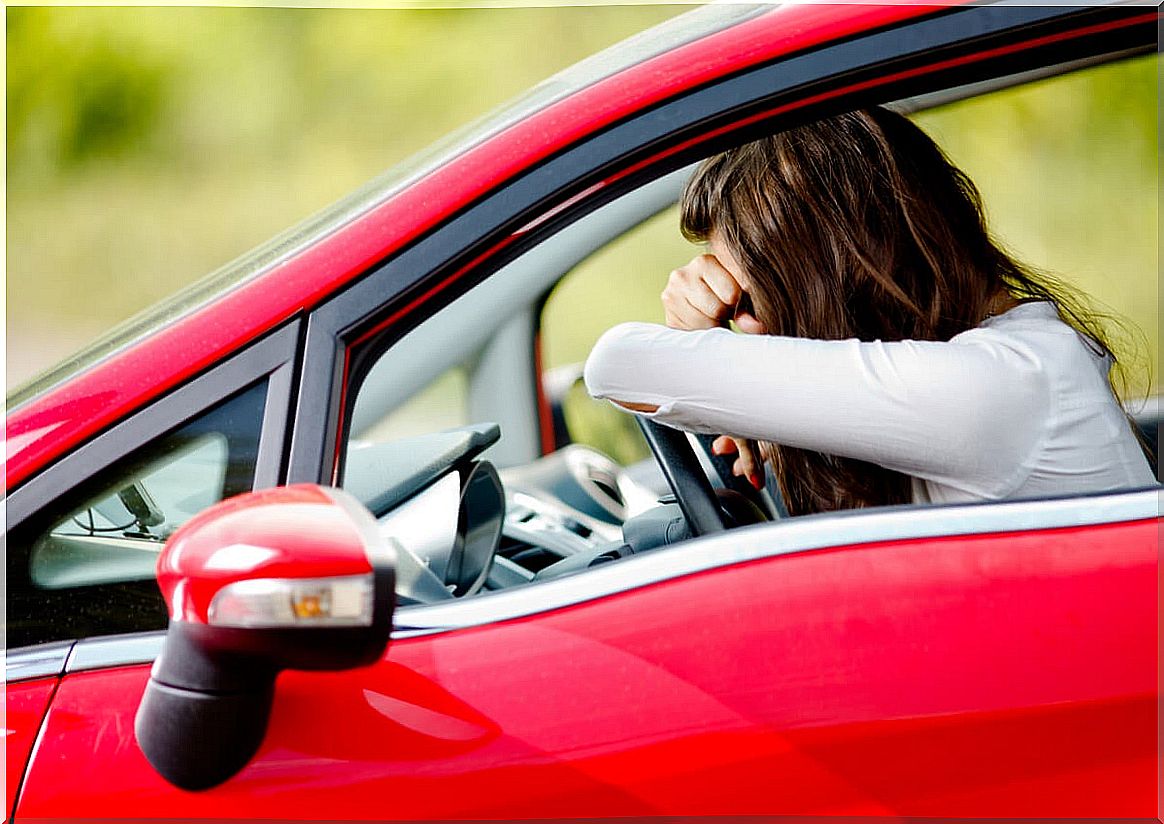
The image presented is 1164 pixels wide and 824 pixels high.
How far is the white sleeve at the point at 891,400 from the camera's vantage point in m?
1.24

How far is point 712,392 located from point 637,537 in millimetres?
340

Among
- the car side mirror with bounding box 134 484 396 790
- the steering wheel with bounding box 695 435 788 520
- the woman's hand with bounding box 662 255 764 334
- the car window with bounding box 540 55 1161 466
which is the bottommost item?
the car side mirror with bounding box 134 484 396 790

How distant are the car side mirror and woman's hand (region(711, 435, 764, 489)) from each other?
2.49ft

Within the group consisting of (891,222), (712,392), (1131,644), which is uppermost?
(891,222)

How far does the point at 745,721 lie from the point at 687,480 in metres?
0.52

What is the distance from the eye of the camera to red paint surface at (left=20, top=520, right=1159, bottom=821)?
1.03 metres

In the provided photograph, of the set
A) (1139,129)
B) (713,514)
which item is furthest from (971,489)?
(1139,129)

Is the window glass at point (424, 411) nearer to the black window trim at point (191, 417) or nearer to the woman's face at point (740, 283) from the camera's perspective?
the woman's face at point (740, 283)

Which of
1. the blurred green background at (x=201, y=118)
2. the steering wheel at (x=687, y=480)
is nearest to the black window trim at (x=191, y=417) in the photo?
the steering wheel at (x=687, y=480)

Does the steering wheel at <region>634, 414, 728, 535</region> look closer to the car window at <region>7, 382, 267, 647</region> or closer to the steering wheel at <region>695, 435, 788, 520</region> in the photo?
the steering wheel at <region>695, 435, 788, 520</region>

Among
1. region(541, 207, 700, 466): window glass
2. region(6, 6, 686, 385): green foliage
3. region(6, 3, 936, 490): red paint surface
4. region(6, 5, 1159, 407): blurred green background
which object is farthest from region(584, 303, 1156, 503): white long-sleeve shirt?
region(6, 6, 686, 385): green foliage

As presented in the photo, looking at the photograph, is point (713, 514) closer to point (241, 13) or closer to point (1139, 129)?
point (1139, 129)

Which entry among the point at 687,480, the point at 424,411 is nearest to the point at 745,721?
the point at 687,480

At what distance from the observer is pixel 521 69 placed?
7.58 m
